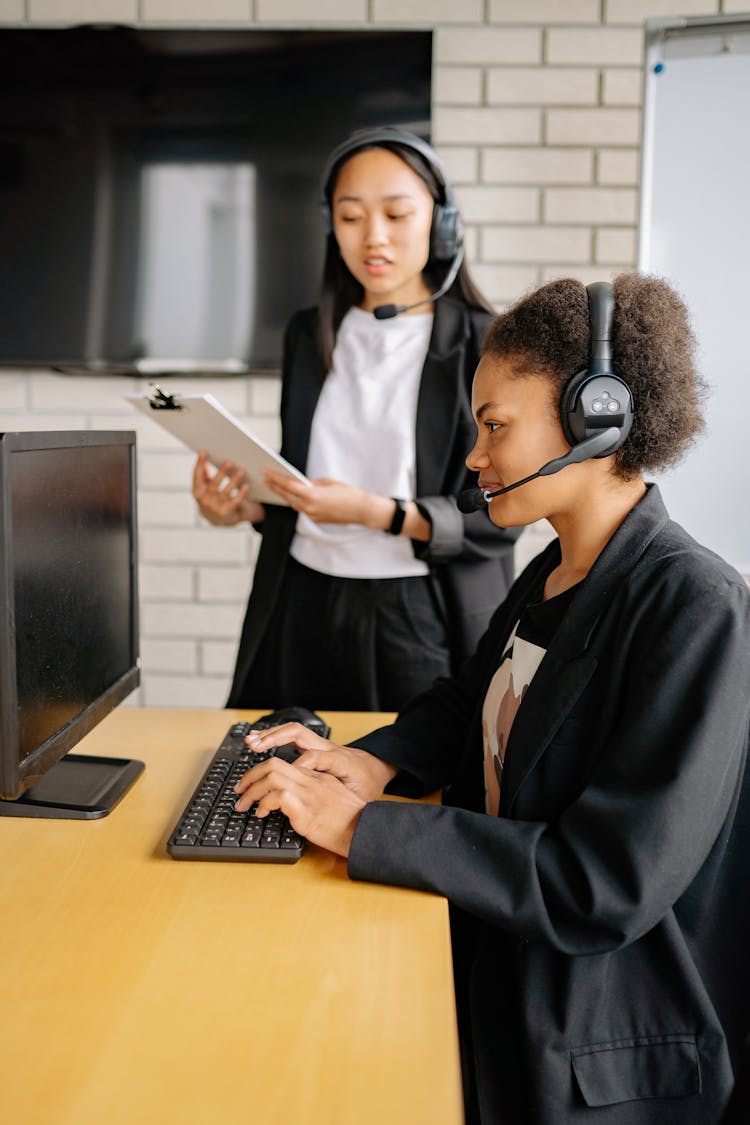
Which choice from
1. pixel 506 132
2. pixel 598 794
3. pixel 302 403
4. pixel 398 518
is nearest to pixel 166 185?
pixel 506 132

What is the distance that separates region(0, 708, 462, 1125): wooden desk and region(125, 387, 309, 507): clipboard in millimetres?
596

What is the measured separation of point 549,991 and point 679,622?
34cm

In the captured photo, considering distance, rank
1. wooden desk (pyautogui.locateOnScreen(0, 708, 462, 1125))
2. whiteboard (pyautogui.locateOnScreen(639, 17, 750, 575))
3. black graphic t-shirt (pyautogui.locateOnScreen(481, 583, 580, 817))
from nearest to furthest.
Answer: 1. wooden desk (pyautogui.locateOnScreen(0, 708, 462, 1125))
2. black graphic t-shirt (pyautogui.locateOnScreen(481, 583, 580, 817))
3. whiteboard (pyautogui.locateOnScreen(639, 17, 750, 575))

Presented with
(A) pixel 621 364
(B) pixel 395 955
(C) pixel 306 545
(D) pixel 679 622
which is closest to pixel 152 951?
(B) pixel 395 955

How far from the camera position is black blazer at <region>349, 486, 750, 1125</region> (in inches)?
32.7

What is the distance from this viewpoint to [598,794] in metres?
0.86

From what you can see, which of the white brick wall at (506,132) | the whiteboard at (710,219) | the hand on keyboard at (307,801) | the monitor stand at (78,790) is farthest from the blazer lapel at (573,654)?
the white brick wall at (506,132)

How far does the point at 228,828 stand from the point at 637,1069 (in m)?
0.43

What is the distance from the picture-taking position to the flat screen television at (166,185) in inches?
100

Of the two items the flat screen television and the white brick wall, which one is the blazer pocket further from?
the flat screen television

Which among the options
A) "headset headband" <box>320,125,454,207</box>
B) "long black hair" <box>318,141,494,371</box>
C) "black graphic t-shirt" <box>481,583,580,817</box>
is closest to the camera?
"black graphic t-shirt" <box>481,583,580,817</box>

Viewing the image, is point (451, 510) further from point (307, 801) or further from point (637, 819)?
point (637, 819)

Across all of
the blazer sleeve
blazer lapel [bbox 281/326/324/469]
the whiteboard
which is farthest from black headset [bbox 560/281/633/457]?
the whiteboard

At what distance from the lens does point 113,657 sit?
129 cm
